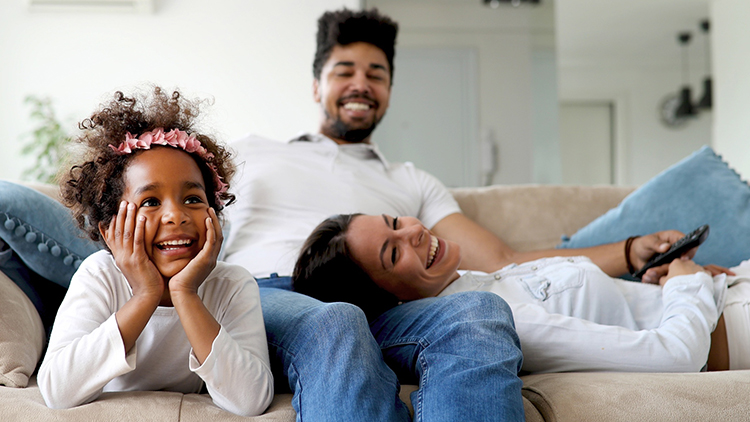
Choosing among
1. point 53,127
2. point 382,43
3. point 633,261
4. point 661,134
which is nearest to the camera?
point 633,261

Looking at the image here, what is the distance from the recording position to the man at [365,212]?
0.92 m

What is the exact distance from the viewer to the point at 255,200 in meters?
1.76

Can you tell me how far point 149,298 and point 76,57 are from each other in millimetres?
3341

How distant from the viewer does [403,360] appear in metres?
1.14

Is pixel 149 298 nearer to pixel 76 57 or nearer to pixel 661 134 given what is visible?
pixel 76 57

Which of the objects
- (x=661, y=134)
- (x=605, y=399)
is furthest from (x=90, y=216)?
(x=661, y=134)

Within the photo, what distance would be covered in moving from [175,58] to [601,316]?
3211mm

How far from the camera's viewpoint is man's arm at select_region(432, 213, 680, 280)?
1615 millimetres

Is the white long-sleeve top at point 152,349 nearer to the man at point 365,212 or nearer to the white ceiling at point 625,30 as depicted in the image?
the man at point 365,212

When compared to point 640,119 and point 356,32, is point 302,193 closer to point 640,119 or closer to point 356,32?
point 356,32

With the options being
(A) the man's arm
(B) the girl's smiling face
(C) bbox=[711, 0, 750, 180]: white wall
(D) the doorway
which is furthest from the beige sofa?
(D) the doorway

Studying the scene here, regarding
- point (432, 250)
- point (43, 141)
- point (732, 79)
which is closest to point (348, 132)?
point (432, 250)

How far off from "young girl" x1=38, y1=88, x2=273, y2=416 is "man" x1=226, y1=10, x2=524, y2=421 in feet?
0.36

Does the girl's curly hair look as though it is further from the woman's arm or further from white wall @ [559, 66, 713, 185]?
white wall @ [559, 66, 713, 185]
